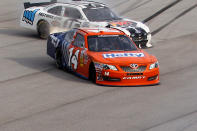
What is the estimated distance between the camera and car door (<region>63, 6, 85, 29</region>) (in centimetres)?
1939

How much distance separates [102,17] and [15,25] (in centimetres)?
649

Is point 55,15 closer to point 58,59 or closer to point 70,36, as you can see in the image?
point 58,59

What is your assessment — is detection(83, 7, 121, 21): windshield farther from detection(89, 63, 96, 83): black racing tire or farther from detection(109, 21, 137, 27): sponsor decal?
detection(89, 63, 96, 83): black racing tire

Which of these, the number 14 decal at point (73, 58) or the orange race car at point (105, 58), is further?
the number 14 decal at point (73, 58)

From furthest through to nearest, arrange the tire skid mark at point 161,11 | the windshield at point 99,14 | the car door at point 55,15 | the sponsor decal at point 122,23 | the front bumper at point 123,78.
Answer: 1. the tire skid mark at point 161,11
2. the car door at point 55,15
3. the windshield at point 99,14
4. the sponsor decal at point 122,23
5. the front bumper at point 123,78

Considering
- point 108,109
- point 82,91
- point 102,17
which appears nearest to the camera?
point 108,109

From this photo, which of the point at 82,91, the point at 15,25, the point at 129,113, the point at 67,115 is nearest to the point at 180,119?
the point at 129,113

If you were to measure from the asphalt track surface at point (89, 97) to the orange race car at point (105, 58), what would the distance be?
0.84 ft

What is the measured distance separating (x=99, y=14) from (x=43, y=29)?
2.50 metres

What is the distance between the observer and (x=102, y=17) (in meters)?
19.4

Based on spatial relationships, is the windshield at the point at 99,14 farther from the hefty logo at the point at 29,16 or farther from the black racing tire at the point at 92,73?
the black racing tire at the point at 92,73

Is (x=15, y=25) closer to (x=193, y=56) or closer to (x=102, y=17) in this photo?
(x=102, y=17)

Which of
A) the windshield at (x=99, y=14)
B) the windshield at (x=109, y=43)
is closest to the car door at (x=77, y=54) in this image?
the windshield at (x=109, y=43)

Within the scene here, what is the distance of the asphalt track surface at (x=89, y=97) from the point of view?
9758 mm
